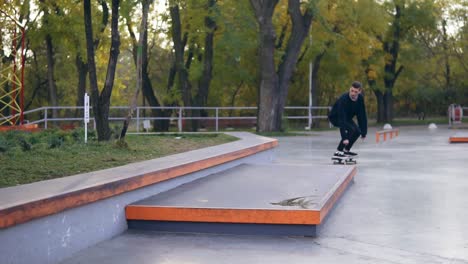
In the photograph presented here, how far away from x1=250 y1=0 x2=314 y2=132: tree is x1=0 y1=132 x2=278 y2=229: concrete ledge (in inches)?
804

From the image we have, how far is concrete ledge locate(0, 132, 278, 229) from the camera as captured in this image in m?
5.85

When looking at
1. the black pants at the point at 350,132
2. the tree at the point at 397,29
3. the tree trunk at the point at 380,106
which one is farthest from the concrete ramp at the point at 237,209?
the tree trunk at the point at 380,106

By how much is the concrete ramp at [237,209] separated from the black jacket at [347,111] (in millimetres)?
5636

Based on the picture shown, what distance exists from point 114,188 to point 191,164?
286 centimetres

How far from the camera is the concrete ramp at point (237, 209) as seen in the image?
7652mm

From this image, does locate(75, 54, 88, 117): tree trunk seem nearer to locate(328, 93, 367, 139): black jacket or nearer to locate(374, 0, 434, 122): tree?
locate(374, 0, 434, 122): tree

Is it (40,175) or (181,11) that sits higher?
(181,11)

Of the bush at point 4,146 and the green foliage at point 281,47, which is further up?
the green foliage at point 281,47

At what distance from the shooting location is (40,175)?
877 cm

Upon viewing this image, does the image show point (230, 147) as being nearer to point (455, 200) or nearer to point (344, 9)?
point (455, 200)

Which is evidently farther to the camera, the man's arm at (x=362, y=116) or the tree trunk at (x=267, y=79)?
the tree trunk at (x=267, y=79)

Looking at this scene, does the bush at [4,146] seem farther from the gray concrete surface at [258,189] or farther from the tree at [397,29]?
the tree at [397,29]

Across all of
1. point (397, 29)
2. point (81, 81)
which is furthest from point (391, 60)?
point (81, 81)

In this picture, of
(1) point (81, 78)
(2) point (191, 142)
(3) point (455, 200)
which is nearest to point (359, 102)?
(2) point (191, 142)
